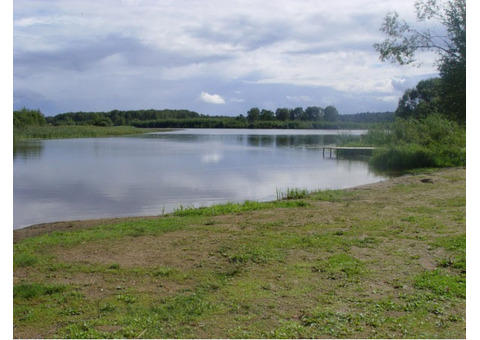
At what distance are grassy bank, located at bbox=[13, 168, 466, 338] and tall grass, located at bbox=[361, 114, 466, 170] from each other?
14447 millimetres

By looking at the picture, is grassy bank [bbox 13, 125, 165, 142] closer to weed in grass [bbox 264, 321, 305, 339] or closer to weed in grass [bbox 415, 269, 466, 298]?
weed in grass [bbox 415, 269, 466, 298]

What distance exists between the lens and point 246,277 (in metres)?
5.37

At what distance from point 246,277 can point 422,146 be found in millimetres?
21886

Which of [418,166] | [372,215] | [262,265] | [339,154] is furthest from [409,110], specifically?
[262,265]

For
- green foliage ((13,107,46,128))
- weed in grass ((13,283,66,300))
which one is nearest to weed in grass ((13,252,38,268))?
weed in grass ((13,283,66,300))

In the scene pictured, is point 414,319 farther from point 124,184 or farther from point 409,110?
point 409,110

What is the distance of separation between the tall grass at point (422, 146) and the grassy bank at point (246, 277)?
1445 centimetres

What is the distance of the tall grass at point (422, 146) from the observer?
2238 cm

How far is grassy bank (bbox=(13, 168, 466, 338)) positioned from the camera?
13.3ft

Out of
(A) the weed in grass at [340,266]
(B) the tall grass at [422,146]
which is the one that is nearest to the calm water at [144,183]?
(B) the tall grass at [422,146]

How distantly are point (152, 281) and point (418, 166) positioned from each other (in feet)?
67.8

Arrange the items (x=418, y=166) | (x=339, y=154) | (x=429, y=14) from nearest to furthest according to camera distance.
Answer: (x=429, y=14), (x=418, y=166), (x=339, y=154)

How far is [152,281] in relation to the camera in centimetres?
528

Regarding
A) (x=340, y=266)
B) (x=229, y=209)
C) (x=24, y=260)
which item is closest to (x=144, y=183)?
(x=229, y=209)
